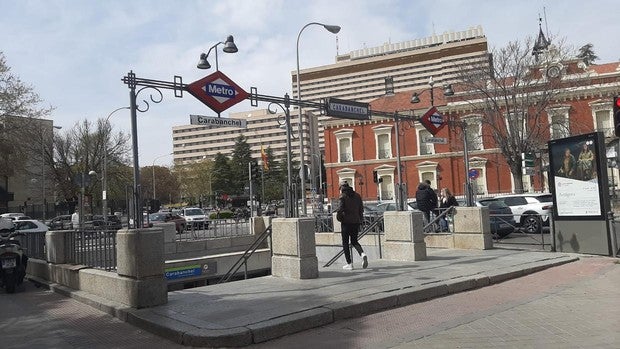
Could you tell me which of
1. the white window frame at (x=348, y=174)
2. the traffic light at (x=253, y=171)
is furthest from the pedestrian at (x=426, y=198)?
the white window frame at (x=348, y=174)

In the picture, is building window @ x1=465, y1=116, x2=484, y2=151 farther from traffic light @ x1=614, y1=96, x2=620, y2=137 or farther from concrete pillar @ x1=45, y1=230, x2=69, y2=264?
concrete pillar @ x1=45, y1=230, x2=69, y2=264

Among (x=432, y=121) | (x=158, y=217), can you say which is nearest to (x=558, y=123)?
(x=432, y=121)

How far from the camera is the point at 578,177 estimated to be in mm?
12234

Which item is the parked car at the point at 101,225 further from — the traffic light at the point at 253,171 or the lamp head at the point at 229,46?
the traffic light at the point at 253,171

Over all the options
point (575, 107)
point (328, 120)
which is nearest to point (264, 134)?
point (328, 120)

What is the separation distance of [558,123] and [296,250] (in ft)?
120

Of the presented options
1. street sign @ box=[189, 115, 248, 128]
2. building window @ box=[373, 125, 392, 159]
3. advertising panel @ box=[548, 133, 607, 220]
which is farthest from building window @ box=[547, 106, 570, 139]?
street sign @ box=[189, 115, 248, 128]

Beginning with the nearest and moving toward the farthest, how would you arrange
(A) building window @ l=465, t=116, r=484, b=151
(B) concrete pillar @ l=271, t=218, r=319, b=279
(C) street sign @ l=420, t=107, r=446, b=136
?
(B) concrete pillar @ l=271, t=218, r=319, b=279
(C) street sign @ l=420, t=107, r=446, b=136
(A) building window @ l=465, t=116, r=484, b=151

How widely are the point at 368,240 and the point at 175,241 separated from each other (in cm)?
750

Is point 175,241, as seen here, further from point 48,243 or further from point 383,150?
point 383,150

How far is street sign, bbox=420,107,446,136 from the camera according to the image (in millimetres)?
15438

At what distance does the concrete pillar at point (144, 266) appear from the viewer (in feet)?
24.6

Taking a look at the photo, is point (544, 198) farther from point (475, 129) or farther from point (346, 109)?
point (475, 129)

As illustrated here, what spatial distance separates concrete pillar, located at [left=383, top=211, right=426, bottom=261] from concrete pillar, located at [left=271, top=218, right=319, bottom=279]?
2.99 meters
